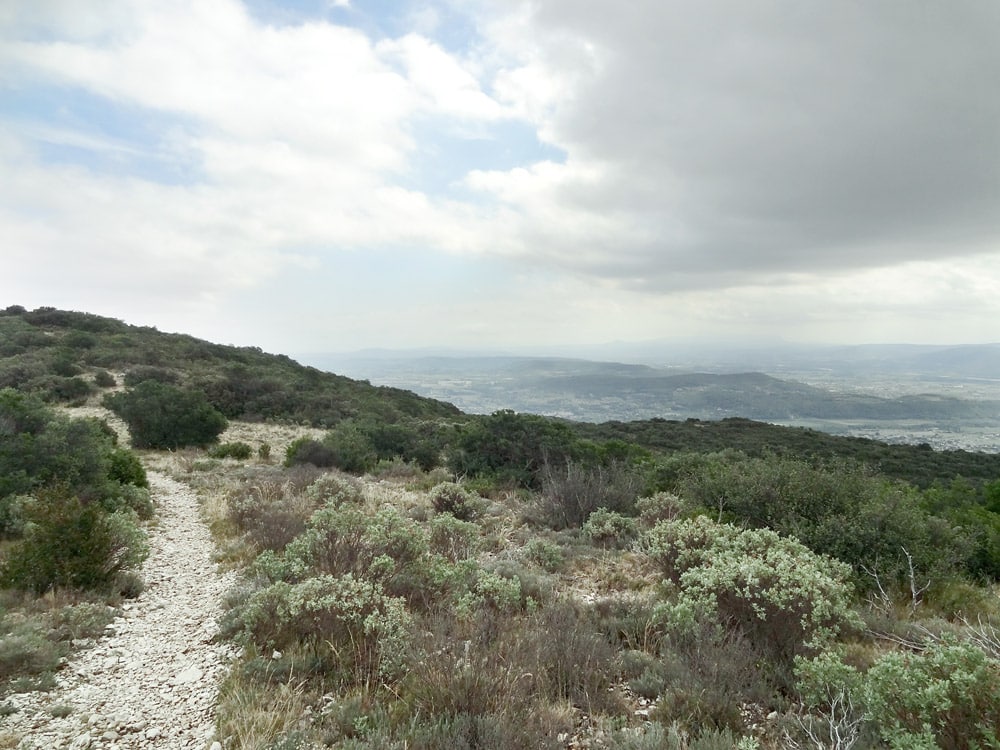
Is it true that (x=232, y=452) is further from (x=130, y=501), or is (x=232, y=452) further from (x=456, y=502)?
(x=456, y=502)

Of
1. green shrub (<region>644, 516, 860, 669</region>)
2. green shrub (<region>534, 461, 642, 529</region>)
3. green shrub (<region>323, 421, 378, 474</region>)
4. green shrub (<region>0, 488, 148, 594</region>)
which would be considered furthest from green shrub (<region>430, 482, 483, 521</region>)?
green shrub (<region>323, 421, 378, 474</region>)

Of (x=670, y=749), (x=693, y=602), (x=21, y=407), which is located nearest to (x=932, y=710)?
(x=670, y=749)

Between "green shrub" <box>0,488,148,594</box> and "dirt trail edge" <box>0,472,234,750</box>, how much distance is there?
0.55 meters

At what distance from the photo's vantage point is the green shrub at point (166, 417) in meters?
20.1

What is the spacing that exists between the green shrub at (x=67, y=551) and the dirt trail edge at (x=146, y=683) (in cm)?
55

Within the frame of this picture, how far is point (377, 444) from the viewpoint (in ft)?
62.3

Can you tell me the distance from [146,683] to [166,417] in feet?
60.7

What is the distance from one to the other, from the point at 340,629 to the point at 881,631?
5.01 metres

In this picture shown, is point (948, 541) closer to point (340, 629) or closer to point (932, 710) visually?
point (932, 710)

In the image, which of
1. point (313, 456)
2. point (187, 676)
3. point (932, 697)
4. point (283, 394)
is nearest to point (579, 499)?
point (187, 676)

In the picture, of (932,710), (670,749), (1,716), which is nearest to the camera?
(932,710)

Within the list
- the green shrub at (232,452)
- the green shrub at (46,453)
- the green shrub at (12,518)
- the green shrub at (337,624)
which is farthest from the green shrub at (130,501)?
the green shrub at (232,452)

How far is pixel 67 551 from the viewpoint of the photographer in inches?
259

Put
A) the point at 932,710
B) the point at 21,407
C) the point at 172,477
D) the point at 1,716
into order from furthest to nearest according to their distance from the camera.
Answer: the point at 172,477
the point at 21,407
the point at 1,716
the point at 932,710
